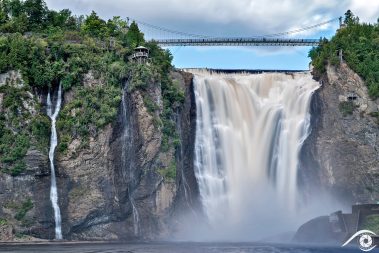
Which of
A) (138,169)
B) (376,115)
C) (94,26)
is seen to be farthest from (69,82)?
(376,115)

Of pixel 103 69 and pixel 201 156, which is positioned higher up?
pixel 103 69

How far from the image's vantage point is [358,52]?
2938 inches

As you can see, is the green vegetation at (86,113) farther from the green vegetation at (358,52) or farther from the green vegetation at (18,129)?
the green vegetation at (358,52)

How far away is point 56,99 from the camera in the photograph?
6112cm

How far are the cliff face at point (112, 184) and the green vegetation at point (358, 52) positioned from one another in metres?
21.8

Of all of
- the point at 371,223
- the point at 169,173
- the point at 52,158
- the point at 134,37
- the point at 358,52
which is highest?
the point at 134,37

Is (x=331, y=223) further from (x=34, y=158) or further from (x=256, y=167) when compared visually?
(x=34, y=158)

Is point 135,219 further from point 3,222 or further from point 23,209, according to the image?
point 3,222

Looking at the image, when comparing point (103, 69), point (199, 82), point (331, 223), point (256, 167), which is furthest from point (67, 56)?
point (331, 223)

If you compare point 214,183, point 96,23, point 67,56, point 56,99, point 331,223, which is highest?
point 96,23

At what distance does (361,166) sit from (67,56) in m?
32.5

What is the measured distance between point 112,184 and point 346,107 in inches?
1104

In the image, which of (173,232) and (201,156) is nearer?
(173,232)

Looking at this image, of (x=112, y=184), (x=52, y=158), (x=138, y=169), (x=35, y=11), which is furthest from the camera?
(x=35, y=11)
